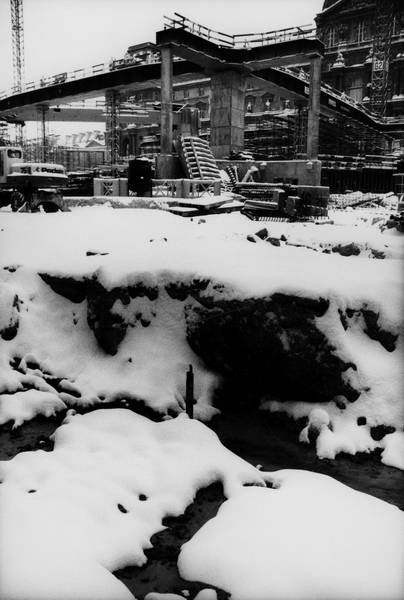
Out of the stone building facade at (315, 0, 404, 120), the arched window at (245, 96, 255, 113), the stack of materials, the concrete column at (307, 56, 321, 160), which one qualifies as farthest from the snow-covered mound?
the arched window at (245, 96, 255, 113)

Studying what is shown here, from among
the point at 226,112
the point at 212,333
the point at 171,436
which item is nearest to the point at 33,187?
the point at 212,333

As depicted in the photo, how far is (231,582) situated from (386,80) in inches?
2176

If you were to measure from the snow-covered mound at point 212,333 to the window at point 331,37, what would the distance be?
5511 cm

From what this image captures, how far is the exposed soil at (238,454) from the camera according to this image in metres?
4.38

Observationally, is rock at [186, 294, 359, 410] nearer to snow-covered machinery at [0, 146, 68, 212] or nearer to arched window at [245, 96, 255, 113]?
snow-covered machinery at [0, 146, 68, 212]

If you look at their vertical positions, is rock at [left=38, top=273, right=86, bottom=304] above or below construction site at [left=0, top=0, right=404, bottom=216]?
below

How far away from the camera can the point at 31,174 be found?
16203 millimetres

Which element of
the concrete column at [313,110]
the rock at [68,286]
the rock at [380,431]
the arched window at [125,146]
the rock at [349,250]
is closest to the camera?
the rock at [380,431]

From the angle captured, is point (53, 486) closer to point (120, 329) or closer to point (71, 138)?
point (120, 329)

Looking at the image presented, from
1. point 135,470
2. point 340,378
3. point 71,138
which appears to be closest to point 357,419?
point 340,378

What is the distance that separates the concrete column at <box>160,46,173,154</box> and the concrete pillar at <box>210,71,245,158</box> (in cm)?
479

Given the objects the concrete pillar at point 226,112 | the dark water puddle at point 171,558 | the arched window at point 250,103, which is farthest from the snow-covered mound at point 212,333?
the arched window at point 250,103

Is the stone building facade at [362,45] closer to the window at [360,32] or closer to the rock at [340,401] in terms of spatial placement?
the window at [360,32]

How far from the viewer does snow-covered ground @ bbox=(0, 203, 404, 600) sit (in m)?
4.30
